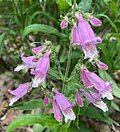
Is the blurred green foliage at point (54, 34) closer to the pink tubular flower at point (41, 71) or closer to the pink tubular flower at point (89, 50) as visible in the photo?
the pink tubular flower at point (41, 71)

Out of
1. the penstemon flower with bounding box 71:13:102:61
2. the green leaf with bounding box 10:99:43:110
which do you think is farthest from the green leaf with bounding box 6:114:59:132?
the penstemon flower with bounding box 71:13:102:61

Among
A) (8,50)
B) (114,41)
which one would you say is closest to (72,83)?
(114,41)

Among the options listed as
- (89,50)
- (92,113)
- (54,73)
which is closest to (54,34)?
(92,113)

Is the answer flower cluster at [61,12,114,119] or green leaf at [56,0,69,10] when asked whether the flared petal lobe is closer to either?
flower cluster at [61,12,114,119]

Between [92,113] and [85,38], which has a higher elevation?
[85,38]

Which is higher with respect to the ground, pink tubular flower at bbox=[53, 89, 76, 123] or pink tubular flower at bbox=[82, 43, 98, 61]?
pink tubular flower at bbox=[82, 43, 98, 61]

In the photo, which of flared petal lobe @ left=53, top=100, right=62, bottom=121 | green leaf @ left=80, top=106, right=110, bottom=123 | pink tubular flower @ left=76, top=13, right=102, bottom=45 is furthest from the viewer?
green leaf @ left=80, top=106, right=110, bottom=123

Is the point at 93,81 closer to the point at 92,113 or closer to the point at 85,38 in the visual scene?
the point at 85,38

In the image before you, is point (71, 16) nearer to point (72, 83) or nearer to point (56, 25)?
point (72, 83)
